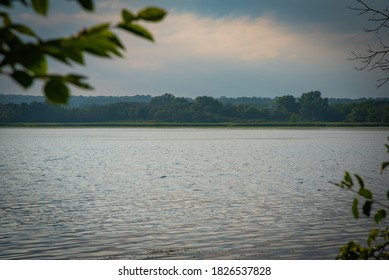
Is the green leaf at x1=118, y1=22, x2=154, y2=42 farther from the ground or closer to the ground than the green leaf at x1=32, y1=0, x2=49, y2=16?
closer to the ground

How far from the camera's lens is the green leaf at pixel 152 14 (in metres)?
1.30

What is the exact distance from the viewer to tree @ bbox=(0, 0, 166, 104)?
3.89ft

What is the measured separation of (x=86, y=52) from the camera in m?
1.21

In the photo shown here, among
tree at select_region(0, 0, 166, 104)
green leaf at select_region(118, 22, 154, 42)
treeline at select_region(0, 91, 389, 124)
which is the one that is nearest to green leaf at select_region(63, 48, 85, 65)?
tree at select_region(0, 0, 166, 104)

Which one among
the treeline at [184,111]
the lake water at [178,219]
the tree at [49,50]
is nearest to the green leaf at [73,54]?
the tree at [49,50]

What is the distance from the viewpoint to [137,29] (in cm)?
131

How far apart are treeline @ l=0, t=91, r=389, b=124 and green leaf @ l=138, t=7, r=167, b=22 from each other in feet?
103

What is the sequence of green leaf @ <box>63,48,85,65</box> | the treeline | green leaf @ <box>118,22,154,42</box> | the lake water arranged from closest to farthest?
green leaf @ <box>63,48,85,65</box> < green leaf @ <box>118,22,154,42</box> < the lake water < the treeline

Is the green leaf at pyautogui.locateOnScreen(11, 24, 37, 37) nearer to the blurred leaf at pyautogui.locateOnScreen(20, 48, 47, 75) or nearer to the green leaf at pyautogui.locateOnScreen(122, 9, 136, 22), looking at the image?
the blurred leaf at pyautogui.locateOnScreen(20, 48, 47, 75)

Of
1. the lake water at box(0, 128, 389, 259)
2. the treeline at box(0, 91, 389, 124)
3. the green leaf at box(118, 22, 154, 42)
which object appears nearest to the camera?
the green leaf at box(118, 22, 154, 42)

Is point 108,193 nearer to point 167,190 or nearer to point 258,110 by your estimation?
point 167,190

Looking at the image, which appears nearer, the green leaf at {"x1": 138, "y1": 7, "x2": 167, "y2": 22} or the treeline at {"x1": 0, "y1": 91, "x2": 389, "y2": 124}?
the green leaf at {"x1": 138, "y1": 7, "x2": 167, "y2": 22}
